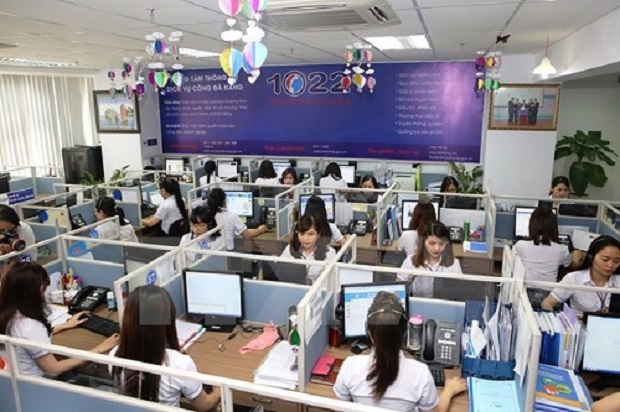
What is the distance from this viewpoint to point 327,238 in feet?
12.4

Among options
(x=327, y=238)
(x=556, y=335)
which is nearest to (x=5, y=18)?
(x=327, y=238)

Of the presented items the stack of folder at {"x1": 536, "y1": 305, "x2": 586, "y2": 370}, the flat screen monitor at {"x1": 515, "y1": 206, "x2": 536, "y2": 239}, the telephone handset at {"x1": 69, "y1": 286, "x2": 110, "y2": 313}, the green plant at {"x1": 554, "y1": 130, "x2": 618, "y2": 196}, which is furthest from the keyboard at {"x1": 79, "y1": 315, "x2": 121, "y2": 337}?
the green plant at {"x1": 554, "y1": 130, "x2": 618, "y2": 196}

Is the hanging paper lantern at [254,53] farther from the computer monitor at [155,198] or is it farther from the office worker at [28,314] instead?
the computer monitor at [155,198]

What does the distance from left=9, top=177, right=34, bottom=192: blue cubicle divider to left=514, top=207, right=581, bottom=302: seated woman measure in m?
6.90

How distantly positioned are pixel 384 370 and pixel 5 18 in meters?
3.88

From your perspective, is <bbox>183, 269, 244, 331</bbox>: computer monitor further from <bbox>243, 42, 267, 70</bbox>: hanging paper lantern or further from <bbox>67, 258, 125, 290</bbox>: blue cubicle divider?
<bbox>243, 42, 267, 70</bbox>: hanging paper lantern

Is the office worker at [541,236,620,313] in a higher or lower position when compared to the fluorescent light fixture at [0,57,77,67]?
lower

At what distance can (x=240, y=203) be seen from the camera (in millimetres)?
5531

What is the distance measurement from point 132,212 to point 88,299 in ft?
7.96

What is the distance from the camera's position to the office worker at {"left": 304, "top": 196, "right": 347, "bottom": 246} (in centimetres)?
380

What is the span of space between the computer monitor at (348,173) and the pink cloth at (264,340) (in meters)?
5.05

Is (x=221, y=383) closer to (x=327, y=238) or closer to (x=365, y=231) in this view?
(x=327, y=238)

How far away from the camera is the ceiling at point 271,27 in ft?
11.1

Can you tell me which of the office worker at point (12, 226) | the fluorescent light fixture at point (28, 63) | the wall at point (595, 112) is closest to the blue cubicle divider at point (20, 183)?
the fluorescent light fixture at point (28, 63)
